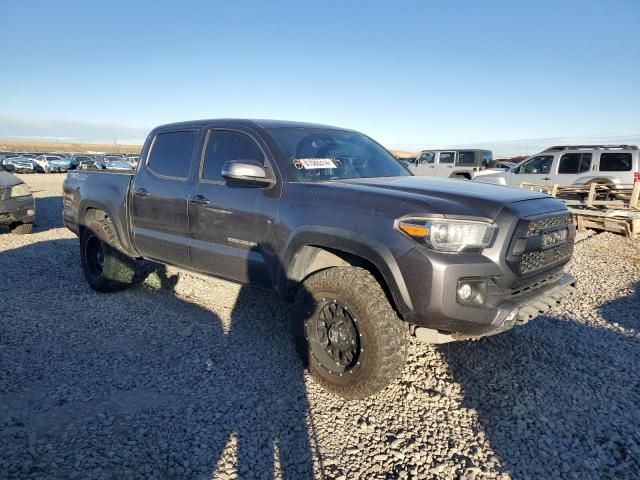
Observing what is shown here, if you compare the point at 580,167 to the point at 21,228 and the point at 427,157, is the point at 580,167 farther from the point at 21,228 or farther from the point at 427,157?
the point at 21,228

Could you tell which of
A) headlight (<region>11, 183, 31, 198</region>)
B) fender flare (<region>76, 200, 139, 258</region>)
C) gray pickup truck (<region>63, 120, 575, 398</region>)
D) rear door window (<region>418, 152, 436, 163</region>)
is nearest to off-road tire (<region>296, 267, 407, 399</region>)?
gray pickup truck (<region>63, 120, 575, 398</region>)

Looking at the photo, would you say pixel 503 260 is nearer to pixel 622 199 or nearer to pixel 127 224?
pixel 127 224

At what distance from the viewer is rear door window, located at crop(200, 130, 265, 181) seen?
3.62 meters

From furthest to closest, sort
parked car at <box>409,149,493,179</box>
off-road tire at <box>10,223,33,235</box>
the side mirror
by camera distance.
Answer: parked car at <box>409,149,493,179</box> < off-road tire at <box>10,223,33,235</box> < the side mirror

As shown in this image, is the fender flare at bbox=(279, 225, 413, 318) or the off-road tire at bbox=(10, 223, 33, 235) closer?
the fender flare at bbox=(279, 225, 413, 318)

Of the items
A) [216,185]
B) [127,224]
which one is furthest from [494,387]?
[127,224]

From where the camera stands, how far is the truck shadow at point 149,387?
239cm

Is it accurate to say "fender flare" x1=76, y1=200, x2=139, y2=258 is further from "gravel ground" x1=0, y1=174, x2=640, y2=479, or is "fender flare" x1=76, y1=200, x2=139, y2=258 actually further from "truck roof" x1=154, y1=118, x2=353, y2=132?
"truck roof" x1=154, y1=118, x2=353, y2=132

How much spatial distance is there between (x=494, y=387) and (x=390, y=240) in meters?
1.46

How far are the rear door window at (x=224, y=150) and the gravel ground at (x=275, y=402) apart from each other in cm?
151

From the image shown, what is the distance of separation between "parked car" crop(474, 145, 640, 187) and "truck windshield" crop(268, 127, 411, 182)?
772 cm

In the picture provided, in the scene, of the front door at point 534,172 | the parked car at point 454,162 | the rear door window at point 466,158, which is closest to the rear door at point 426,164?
the parked car at point 454,162

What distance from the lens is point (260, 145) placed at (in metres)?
3.52

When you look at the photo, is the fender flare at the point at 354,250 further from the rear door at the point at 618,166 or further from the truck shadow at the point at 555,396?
the rear door at the point at 618,166
